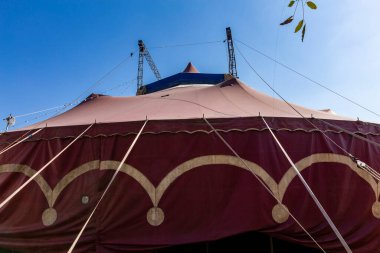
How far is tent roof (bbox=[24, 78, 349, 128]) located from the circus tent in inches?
2.8

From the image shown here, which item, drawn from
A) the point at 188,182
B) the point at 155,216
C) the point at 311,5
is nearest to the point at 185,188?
the point at 188,182

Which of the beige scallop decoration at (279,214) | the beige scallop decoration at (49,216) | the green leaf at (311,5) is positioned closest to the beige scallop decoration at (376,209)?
the beige scallop decoration at (279,214)

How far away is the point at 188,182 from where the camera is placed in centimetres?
304

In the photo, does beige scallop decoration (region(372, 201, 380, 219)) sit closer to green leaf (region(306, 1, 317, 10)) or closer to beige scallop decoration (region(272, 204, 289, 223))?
beige scallop decoration (region(272, 204, 289, 223))

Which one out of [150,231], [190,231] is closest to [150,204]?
[150,231]

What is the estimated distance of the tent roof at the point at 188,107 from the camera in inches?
137

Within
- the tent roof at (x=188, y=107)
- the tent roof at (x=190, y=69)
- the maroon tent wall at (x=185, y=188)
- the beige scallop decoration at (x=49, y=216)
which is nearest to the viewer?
the maroon tent wall at (x=185, y=188)

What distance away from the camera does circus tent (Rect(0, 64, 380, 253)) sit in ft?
9.51

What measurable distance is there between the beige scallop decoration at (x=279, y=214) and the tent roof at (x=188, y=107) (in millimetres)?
1029

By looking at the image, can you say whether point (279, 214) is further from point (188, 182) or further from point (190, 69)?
point (190, 69)

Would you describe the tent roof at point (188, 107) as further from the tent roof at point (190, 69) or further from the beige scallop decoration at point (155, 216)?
the tent roof at point (190, 69)

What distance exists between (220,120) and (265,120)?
50 cm

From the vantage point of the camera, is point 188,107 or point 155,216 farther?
point 188,107

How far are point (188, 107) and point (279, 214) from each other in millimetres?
1678
